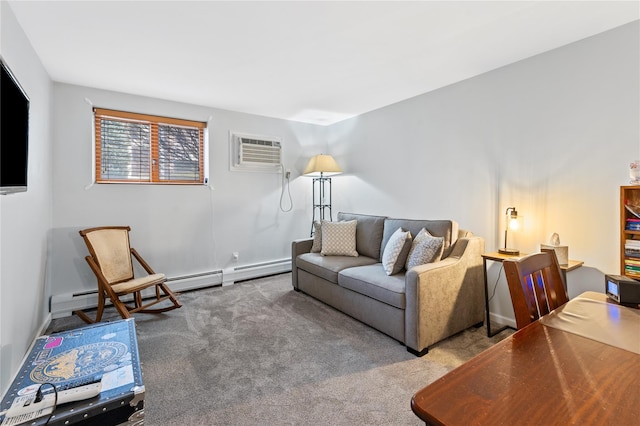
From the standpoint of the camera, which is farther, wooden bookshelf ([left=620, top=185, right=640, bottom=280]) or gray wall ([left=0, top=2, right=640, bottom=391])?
gray wall ([left=0, top=2, right=640, bottom=391])

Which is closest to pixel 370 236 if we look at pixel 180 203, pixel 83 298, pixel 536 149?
pixel 536 149

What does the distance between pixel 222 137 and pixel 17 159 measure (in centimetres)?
241

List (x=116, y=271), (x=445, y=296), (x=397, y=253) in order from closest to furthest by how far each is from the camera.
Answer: (x=445, y=296) → (x=397, y=253) → (x=116, y=271)

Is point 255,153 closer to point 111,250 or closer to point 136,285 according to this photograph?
point 111,250

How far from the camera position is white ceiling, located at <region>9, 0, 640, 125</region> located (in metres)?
1.87

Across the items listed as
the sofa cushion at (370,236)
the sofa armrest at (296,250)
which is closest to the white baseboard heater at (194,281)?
the sofa armrest at (296,250)

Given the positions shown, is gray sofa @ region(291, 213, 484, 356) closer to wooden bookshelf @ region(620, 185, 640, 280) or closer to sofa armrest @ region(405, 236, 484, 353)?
sofa armrest @ region(405, 236, 484, 353)

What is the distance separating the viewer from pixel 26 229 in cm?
213

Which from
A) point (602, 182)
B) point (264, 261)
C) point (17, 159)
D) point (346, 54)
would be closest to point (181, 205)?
point (264, 261)

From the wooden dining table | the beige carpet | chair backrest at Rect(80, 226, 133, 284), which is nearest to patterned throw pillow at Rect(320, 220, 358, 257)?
the beige carpet

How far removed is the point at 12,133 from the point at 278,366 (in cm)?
206

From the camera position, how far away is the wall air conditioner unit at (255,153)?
159 inches

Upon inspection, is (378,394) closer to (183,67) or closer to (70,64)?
(183,67)

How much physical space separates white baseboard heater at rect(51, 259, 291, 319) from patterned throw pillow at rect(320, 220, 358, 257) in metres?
1.15
